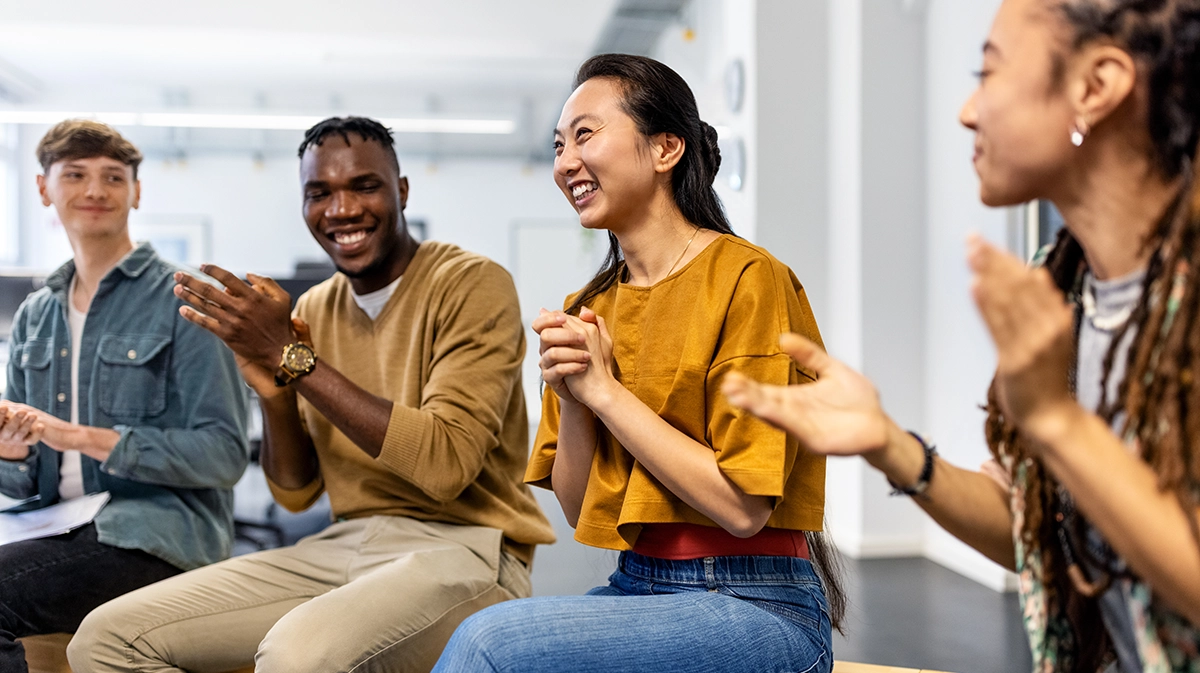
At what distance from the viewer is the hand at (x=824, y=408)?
837 mm

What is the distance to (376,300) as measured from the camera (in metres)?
2.01

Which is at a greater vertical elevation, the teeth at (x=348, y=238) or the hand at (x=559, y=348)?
the teeth at (x=348, y=238)

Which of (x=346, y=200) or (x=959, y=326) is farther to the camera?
(x=959, y=326)

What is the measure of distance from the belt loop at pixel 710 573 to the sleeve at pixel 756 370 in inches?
5.1

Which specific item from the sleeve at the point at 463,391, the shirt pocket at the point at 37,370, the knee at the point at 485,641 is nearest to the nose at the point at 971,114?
the knee at the point at 485,641

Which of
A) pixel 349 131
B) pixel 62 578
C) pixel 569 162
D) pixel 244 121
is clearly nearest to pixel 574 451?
pixel 569 162

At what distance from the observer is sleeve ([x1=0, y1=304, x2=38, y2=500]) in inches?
78.0

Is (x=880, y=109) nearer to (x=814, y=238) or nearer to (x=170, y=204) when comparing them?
(x=814, y=238)

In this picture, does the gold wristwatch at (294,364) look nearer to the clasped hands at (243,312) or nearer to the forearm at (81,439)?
the clasped hands at (243,312)

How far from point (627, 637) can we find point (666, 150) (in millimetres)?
727

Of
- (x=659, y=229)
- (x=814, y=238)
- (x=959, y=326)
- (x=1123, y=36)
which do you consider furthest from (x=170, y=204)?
(x=1123, y=36)

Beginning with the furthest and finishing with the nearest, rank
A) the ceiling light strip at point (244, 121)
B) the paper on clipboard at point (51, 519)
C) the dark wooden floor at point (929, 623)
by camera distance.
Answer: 1. the ceiling light strip at point (244, 121)
2. the dark wooden floor at point (929, 623)
3. the paper on clipboard at point (51, 519)

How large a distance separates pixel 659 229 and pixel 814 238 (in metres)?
3.18

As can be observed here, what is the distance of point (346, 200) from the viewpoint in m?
1.93
